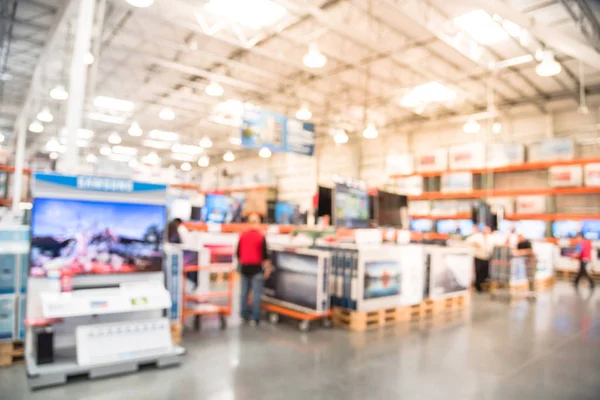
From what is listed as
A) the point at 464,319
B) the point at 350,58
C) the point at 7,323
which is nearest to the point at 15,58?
the point at 350,58

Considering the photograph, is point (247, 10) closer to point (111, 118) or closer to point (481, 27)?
point (481, 27)

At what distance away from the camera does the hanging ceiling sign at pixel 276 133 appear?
1002cm

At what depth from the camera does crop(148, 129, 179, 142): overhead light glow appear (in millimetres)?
21020

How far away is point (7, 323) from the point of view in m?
4.02

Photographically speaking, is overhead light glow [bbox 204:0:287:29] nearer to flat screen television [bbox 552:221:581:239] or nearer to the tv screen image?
the tv screen image

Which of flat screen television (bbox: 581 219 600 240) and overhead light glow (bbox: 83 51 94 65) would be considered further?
flat screen television (bbox: 581 219 600 240)

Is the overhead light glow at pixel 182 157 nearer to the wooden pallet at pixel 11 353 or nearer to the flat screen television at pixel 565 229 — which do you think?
the flat screen television at pixel 565 229

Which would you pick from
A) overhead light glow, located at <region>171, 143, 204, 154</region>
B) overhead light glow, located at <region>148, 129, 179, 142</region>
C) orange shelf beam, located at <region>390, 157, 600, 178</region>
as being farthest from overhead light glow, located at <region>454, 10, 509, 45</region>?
overhead light glow, located at <region>171, 143, 204, 154</region>

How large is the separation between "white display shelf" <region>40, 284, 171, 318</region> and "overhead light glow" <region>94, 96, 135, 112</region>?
12.8 meters

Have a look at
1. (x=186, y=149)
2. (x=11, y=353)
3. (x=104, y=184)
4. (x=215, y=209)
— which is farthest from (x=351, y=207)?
(x=186, y=149)

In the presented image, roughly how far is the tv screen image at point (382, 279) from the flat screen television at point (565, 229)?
31.4 ft

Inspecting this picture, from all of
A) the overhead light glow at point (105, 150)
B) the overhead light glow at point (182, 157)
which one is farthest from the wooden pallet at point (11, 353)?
the overhead light glow at point (182, 157)

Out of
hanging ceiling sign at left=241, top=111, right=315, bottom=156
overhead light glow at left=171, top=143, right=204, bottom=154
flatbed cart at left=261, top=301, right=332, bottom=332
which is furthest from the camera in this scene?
overhead light glow at left=171, top=143, right=204, bottom=154

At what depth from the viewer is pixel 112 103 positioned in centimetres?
1547
